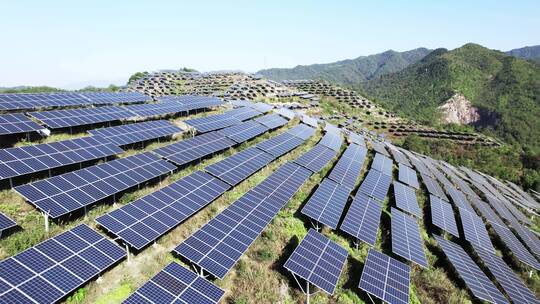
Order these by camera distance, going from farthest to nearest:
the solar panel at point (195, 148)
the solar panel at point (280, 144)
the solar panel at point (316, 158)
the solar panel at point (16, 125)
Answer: the solar panel at point (280, 144), the solar panel at point (316, 158), the solar panel at point (195, 148), the solar panel at point (16, 125)

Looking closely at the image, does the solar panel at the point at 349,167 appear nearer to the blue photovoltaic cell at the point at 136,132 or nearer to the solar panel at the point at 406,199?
the solar panel at the point at 406,199

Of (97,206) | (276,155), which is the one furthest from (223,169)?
(97,206)

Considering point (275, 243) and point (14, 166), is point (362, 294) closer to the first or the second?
point (275, 243)

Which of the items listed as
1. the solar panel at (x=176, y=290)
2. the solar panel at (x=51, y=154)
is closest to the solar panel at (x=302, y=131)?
the solar panel at (x=51, y=154)

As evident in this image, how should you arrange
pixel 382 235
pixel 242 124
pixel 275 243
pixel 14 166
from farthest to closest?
pixel 242 124
pixel 382 235
pixel 275 243
pixel 14 166

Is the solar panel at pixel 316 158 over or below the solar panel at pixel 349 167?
over

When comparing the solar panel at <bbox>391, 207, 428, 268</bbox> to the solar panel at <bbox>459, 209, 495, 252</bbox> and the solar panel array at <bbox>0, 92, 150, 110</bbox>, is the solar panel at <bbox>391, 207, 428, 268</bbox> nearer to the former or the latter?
the solar panel at <bbox>459, 209, 495, 252</bbox>
